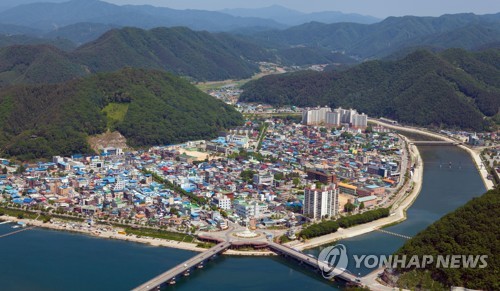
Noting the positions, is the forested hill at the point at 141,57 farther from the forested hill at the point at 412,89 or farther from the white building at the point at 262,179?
the white building at the point at 262,179

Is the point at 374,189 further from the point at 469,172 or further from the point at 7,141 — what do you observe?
the point at 7,141

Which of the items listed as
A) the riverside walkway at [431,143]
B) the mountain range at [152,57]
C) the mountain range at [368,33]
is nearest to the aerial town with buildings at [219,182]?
the riverside walkway at [431,143]

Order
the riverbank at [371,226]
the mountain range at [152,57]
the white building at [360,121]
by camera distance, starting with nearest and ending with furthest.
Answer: the riverbank at [371,226]
the white building at [360,121]
the mountain range at [152,57]

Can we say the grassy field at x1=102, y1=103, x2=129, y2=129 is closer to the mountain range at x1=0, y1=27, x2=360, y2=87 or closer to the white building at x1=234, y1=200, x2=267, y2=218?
the white building at x1=234, y1=200, x2=267, y2=218

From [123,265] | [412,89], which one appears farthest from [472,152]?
[123,265]

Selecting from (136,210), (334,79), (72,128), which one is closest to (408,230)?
(136,210)
